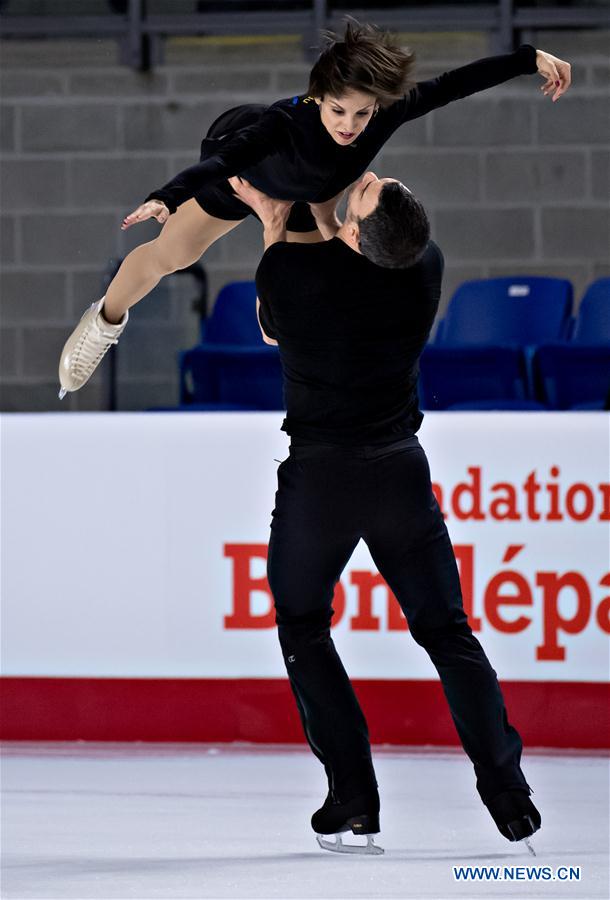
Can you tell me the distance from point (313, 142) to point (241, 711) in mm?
2579

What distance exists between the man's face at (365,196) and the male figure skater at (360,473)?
0.11ft

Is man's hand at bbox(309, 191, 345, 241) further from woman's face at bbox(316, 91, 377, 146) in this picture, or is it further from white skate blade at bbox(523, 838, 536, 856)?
white skate blade at bbox(523, 838, 536, 856)

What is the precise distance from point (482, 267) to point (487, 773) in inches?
187

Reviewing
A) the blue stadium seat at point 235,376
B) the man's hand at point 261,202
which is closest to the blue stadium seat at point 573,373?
the blue stadium seat at point 235,376

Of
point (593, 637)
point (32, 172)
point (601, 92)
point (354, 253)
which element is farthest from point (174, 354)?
point (354, 253)

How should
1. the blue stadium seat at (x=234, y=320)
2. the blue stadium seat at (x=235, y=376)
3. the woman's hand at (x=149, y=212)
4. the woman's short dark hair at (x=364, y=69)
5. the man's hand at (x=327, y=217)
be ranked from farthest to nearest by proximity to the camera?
1. the blue stadium seat at (x=234, y=320)
2. the blue stadium seat at (x=235, y=376)
3. the man's hand at (x=327, y=217)
4. the woman's short dark hair at (x=364, y=69)
5. the woman's hand at (x=149, y=212)

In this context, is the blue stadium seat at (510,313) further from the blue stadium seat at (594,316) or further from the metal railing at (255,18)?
the metal railing at (255,18)

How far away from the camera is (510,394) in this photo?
6.55 meters

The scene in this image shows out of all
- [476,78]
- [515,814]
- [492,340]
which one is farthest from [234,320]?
[515,814]

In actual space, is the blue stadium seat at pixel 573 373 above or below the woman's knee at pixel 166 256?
below

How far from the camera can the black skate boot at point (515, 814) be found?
11.3 feet

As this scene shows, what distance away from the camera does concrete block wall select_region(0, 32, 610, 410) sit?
777 cm

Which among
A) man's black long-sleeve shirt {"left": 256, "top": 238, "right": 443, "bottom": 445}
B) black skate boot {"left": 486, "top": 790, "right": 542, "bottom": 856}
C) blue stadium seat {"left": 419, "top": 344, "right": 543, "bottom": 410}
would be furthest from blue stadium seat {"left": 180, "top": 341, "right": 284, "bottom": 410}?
black skate boot {"left": 486, "top": 790, "right": 542, "bottom": 856}

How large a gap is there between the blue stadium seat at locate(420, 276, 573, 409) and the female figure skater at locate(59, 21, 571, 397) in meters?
2.75
